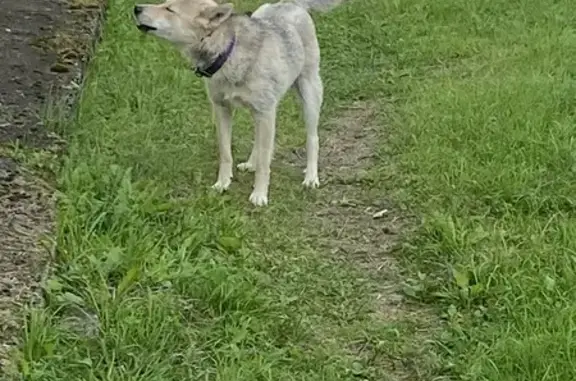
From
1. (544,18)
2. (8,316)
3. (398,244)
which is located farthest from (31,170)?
(544,18)

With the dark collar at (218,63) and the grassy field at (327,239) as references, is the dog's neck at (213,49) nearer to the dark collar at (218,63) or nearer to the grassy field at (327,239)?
the dark collar at (218,63)

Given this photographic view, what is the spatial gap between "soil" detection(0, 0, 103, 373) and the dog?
80 cm

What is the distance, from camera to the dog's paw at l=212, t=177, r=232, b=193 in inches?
234

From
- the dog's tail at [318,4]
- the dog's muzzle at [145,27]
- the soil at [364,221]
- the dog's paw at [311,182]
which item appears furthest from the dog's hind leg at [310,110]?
the dog's muzzle at [145,27]

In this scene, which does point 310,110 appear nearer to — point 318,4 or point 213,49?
point 318,4

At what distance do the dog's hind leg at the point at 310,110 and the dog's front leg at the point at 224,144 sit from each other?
500 millimetres

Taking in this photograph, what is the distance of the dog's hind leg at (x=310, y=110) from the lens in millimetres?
6320

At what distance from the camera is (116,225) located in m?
4.80

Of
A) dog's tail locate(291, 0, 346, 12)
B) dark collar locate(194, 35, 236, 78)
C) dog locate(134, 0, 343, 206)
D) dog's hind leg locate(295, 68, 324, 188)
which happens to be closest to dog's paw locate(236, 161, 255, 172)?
dog locate(134, 0, 343, 206)

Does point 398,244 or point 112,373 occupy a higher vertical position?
point 112,373

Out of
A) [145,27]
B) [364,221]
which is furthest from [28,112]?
[364,221]

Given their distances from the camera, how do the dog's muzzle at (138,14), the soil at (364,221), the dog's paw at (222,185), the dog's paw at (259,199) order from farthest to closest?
1. the dog's paw at (222,185)
2. the dog's paw at (259,199)
3. the dog's muzzle at (138,14)
4. the soil at (364,221)

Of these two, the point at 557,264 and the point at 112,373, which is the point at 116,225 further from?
the point at 557,264

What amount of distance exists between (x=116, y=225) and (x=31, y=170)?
521 mm
